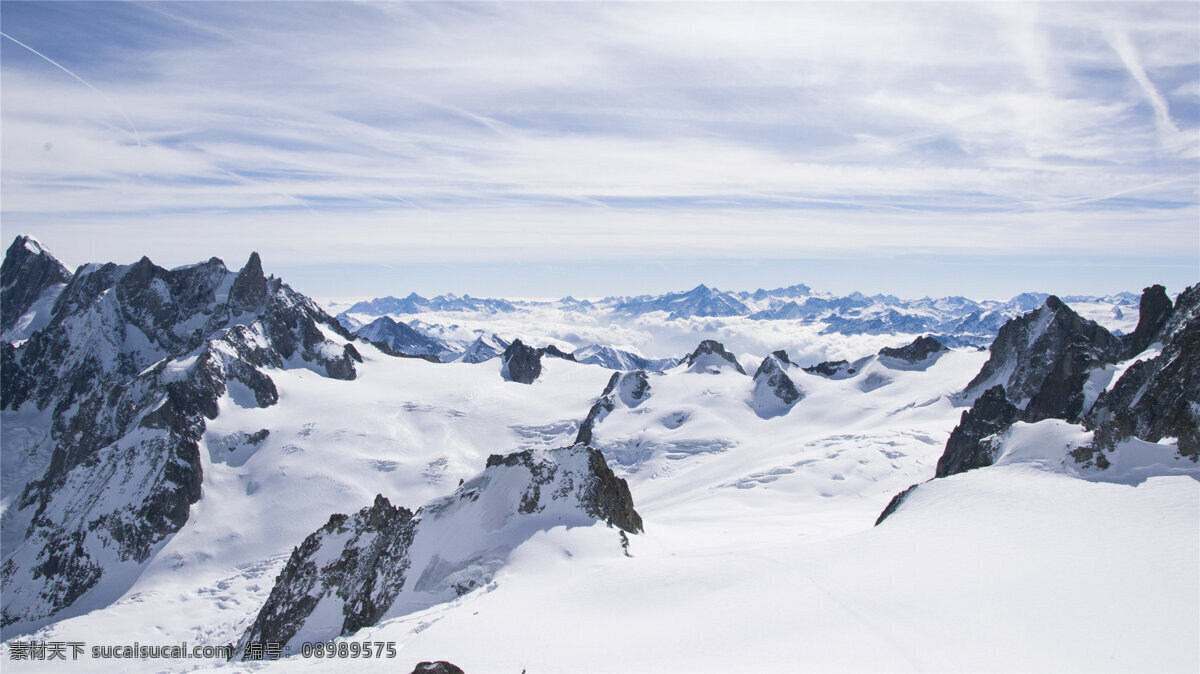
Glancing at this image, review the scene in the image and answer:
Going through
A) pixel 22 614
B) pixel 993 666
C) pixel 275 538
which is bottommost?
pixel 22 614

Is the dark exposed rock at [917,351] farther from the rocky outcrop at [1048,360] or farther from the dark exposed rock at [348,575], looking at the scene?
the dark exposed rock at [348,575]

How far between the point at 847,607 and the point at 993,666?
4923mm

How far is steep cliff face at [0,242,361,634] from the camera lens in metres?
88.6

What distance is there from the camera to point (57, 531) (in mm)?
91125

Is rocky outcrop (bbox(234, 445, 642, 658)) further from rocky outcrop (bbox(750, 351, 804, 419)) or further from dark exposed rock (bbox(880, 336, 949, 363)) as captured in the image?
dark exposed rock (bbox(880, 336, 949, 363))

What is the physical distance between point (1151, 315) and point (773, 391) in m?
76.5

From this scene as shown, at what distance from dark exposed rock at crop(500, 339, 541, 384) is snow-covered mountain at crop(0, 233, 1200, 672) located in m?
0.68

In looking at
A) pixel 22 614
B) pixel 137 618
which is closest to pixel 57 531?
pixel 22 614

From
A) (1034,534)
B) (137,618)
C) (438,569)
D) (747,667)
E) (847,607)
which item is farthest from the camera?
(137,618)

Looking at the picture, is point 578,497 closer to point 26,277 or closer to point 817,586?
point 817,586

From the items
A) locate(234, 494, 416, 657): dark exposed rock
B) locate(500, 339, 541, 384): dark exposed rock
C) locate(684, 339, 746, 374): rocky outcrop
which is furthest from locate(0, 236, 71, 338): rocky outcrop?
locate(234, 494, 416, 657): dark exposed rock

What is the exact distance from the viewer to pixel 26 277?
18700 centimetres

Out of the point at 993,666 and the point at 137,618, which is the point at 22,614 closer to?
the point at 137,618

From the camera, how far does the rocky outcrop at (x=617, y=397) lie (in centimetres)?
13588
